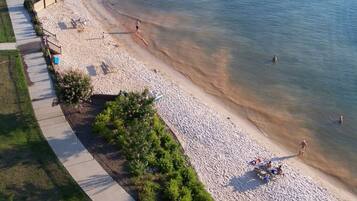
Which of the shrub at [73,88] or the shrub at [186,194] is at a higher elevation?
the shrub at [73,88]

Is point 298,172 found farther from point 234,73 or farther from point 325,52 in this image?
point 325,52

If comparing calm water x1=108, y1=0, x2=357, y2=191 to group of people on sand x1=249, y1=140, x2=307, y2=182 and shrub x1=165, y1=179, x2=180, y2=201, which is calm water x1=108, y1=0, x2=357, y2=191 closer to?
group of people on sand x1=249, y1=140, x2=307, y2=182

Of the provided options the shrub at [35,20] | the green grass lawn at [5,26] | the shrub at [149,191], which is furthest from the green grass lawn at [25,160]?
the shrub at [35,20]

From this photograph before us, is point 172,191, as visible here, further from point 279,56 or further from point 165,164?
point 279,56

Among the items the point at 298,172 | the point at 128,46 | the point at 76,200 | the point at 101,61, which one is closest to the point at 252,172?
the point at 298,172

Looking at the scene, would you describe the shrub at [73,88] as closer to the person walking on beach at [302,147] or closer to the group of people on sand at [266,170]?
the group of people on sand at [266,170]

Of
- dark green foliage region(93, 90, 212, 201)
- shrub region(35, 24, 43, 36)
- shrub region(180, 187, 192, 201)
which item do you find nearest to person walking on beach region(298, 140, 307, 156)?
dark green foliage region(93, 90, 212, 201)
